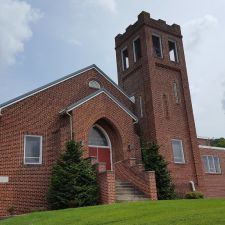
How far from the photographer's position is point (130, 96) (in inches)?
1044

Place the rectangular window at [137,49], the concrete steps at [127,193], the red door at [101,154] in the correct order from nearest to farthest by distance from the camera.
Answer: the concrete steps at [127,193] < the red door at [101,154] < the rectangular window at [137,49]

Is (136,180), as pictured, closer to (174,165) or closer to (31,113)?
(174,165)

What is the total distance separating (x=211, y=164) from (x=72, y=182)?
16.7 m

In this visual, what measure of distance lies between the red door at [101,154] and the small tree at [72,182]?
3.57 metres

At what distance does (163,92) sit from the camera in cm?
2528

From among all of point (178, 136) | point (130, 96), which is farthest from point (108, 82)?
point (178, 136)

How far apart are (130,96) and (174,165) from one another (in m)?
6.23

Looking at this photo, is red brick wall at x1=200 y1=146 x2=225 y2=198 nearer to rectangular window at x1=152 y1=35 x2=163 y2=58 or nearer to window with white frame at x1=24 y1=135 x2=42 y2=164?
rectangular window at x1=152 y1=35 x2=163 y2=58

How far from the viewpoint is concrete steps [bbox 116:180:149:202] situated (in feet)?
58.6

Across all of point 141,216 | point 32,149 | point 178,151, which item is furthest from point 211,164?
point 141,216

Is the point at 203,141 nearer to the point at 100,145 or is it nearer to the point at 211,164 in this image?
the point at 211,164

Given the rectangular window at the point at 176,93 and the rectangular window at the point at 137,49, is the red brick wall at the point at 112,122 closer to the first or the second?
the rectangular window at the point at 176,93

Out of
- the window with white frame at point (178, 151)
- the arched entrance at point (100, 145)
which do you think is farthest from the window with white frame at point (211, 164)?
the arched entrance at point (100, 145)

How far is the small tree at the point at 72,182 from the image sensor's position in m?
16.3
